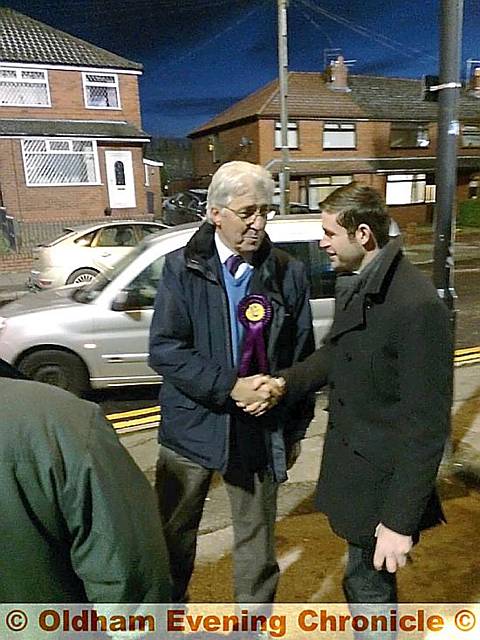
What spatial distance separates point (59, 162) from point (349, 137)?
14.5 metres

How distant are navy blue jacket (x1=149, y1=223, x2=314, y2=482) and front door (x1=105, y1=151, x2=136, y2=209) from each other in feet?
67.8

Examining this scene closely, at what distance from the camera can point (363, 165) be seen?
27281mm

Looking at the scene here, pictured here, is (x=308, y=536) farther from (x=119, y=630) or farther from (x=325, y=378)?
(x=119, y=630)

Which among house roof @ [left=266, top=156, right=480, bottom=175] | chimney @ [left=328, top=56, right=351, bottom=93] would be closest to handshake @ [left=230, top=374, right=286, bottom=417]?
house roof @ [left=266, top=156, right=480, bottom=175]

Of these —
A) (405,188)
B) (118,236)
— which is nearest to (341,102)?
(405,188)

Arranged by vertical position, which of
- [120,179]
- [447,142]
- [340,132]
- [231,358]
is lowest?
[231,358]

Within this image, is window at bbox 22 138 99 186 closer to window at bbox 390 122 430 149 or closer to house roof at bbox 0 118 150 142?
house roof at bbox 0 118 150 142

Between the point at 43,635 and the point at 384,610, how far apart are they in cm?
140

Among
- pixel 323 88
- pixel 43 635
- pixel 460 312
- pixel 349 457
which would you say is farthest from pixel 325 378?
pixel 323 88

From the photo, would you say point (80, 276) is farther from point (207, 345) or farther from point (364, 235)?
point (364, 235)

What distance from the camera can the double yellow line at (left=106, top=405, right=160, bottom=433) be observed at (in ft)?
15.5

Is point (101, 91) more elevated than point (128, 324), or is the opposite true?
point (101, 91)

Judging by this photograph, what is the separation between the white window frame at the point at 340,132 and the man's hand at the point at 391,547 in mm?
27066

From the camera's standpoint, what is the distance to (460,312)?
372 inches
